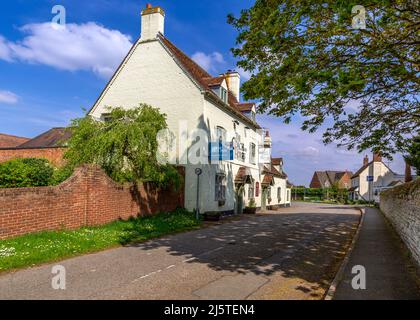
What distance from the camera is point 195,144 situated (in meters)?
21.2

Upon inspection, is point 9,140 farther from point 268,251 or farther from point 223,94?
point 268,251

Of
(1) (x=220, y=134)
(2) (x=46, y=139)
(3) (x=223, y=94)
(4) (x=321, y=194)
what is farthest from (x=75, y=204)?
(4) (x=321, y=194)

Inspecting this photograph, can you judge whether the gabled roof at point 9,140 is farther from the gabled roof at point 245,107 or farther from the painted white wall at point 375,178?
the painted white wall at point 375,178

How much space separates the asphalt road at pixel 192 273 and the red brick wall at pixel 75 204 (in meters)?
2.46

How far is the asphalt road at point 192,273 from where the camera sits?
6.47m

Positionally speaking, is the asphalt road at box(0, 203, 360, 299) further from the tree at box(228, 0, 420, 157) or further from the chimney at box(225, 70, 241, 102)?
the chimney at box(225, 70, 241, 102)

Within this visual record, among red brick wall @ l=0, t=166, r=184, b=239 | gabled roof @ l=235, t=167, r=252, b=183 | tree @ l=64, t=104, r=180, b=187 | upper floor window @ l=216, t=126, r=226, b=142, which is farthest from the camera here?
gabled roof @ l=235, t=167, r=252, b=183

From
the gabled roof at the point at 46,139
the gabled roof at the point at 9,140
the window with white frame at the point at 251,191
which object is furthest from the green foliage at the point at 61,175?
the gabled roof at the point at 9,140

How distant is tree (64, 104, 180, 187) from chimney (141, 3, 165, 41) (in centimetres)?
769

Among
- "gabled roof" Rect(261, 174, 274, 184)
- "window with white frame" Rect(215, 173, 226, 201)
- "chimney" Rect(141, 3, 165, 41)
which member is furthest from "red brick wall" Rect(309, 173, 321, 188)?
"chimney" Rect(141, 3, 165, 41)

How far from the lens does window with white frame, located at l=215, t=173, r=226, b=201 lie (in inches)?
903

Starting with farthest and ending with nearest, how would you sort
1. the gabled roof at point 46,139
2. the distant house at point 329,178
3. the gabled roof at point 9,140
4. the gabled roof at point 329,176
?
the gabled roof at point 329,176 < the distant house at point 329,178 < the gabled roof at point 9,140 < the gabled roof at point 46,139
